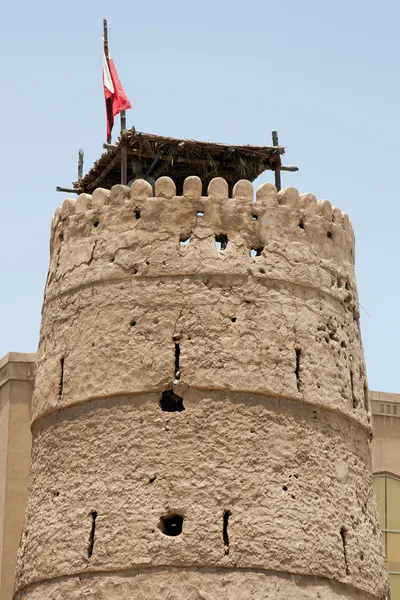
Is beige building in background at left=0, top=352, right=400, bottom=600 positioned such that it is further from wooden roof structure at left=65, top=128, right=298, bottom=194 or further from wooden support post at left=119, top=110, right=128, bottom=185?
wooden support post at left=119, top=110, right=128, bottom=185

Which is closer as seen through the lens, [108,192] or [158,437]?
[158,437]

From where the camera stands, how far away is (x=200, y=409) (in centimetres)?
2350

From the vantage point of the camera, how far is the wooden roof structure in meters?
26.0

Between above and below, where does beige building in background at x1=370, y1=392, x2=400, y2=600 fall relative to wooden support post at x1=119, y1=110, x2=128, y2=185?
below

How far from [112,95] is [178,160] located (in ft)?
5.07

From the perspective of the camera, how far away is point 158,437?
2339cm

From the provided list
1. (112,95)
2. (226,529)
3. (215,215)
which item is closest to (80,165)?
(112,95)

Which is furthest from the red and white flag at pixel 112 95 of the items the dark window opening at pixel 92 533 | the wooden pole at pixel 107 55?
the dark window opening at pixel 92 533

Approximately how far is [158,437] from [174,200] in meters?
3.38

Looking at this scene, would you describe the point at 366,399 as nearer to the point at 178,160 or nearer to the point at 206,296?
the point at 206,296

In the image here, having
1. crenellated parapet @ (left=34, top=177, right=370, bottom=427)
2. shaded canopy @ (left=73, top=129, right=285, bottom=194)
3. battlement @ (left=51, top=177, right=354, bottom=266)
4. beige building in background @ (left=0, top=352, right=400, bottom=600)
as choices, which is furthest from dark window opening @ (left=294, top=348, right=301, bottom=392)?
beige building in background @ (left=0, top=352, right=400, bottom=600)

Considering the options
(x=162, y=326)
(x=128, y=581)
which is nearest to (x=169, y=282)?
(x=162, y=326)

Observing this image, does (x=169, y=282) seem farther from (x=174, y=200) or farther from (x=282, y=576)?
(x=282, y=576)

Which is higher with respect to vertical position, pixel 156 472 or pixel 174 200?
pixel 174 200
